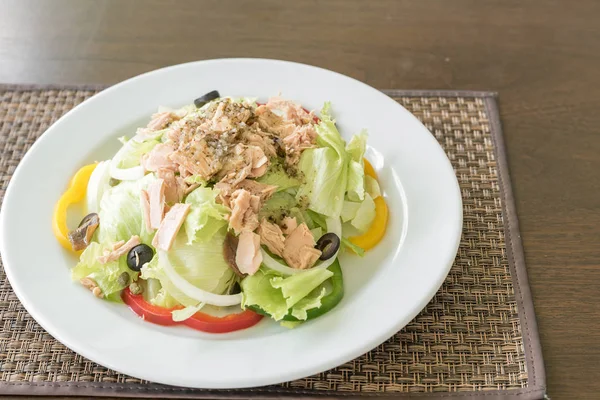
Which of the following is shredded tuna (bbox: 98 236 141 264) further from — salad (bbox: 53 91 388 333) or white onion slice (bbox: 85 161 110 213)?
white onion slice (bbox: 85 161 110 213)

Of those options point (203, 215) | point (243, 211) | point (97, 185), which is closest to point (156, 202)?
point (203, 215)

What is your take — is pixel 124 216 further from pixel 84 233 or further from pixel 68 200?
pixel 68 200

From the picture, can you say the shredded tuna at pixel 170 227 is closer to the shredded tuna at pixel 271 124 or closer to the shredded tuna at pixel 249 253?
the shredded tuna at pixel 249 253

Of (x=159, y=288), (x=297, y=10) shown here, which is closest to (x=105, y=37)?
(x=297, y=10)

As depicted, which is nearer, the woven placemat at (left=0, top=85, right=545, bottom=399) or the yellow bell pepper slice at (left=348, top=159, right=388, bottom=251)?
the woven placemat at (left=0, top=85, right=545, bottom=399)

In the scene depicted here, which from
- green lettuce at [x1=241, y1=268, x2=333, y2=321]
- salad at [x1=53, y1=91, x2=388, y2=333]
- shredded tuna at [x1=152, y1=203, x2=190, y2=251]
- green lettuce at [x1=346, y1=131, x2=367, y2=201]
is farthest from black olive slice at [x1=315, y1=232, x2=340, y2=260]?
shredded tuna at [x1=152, y1=203, x2=190, y2=251]

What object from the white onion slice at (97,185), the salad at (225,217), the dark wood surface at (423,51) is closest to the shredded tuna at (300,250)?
the salad at (225,217)
